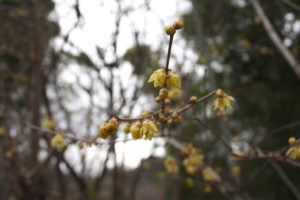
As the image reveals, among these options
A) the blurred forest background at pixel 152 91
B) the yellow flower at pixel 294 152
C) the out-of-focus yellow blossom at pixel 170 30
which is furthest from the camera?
the blurred forest background at pixel 152 91

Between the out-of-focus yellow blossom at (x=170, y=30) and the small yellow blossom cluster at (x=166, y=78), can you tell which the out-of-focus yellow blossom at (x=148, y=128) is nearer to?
the small yellow blossom cluster at (x=166, y=78)

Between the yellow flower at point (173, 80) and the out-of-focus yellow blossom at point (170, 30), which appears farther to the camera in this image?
the yellow flower at point (173, 80)

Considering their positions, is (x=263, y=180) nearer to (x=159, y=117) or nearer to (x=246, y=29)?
(x=246, y=29)

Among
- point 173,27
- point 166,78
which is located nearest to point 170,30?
point 173,27

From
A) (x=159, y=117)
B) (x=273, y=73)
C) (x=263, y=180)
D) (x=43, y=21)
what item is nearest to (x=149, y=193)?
(x=263, y=180)

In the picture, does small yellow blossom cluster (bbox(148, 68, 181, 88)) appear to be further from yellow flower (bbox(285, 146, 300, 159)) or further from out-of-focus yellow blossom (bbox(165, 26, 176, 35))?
yellow flower (bbox(285, 146, 300, 159))

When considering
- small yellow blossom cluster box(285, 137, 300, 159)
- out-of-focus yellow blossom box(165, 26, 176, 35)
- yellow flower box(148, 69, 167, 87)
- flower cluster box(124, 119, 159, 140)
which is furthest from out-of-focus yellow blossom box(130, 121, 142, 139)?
small yellow blossom cluster box(285, 137, 300, 159)

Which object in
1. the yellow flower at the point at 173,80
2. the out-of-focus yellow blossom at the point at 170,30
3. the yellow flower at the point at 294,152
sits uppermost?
the out-of-focus yellow blossom at the point at 170,30

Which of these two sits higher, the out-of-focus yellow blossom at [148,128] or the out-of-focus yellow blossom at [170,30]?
the out-of-focus yellow blossom at [170,30]

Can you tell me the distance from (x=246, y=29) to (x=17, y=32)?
3.84m

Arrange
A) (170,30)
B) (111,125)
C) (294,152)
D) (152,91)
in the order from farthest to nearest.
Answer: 1. (152,91)
2. (294,152)
3. (111,125)
4. (170,30)

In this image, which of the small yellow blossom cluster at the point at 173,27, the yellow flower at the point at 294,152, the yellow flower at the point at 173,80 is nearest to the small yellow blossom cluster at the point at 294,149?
the yellow flower at the point at 294,152

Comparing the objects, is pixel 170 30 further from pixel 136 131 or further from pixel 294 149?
pixel 294 149

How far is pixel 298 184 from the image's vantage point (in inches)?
155
